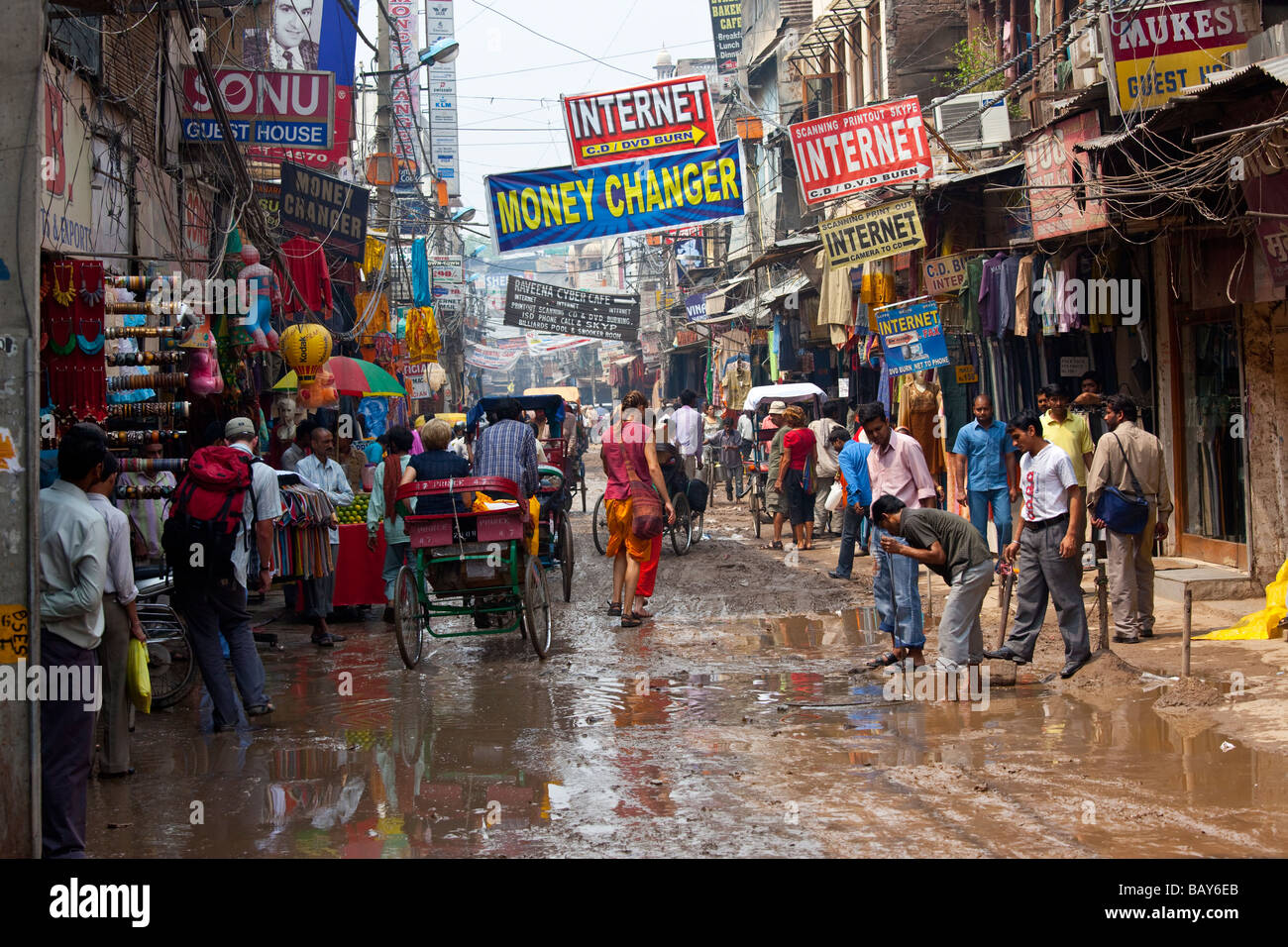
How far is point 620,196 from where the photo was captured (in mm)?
15773

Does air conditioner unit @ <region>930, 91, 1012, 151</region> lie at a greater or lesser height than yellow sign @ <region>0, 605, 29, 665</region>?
greater

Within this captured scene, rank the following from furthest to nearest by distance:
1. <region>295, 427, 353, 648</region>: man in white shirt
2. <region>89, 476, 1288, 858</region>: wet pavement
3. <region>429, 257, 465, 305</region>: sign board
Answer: <region>429, 257, 465, 305</region>: sign board
<region>295, 427, 353, 648</region>: man in white shirt
<region>89, 476, 1288, 858</region>: wet pavement

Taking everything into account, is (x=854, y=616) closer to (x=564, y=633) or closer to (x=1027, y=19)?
(x=564, y=633)

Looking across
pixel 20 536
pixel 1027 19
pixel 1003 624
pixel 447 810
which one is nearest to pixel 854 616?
pixel 1003 624

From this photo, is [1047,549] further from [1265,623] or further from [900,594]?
[1265,623]

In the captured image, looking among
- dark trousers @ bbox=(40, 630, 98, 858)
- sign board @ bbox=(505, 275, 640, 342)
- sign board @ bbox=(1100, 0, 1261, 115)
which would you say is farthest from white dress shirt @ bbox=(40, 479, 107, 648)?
sign board @ bbox=(505, 275, 640, 342)

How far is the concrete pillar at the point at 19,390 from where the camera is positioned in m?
4.48

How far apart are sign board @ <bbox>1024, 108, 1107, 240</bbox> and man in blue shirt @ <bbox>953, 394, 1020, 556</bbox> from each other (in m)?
1.90

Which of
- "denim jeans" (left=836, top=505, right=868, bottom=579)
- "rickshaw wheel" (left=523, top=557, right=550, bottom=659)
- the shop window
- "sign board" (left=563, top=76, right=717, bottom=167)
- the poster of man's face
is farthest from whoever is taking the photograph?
the poster of man's face

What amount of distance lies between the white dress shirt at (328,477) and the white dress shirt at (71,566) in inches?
240

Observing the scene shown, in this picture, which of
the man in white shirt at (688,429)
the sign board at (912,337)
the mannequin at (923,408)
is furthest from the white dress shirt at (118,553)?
the man in white shirt at (688,429)

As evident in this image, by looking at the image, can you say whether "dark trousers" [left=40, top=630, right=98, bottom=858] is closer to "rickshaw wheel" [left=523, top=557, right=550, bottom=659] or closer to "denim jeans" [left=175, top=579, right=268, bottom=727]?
"denim jeans" [left=175, top=579, right=268, bottom=727]

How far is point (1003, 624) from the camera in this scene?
9289mm

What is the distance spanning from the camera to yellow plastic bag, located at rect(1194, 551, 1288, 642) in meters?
9.32
